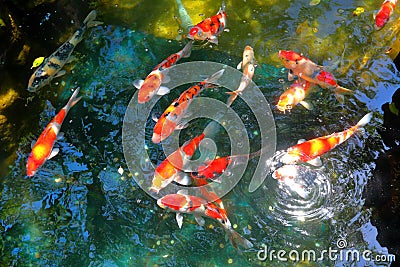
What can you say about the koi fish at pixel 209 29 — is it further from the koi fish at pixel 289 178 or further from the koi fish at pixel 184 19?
the koi fish at pixel 289 178

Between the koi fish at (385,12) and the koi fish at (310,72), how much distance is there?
1083 millimetres

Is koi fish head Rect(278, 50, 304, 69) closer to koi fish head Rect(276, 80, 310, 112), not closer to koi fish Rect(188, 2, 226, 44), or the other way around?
koi fish head Rect(276, 80, 310, 112)

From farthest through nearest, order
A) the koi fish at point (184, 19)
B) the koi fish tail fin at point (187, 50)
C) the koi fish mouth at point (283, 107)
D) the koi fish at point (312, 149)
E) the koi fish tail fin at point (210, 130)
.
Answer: the koi fish at point (184, 19) → the koi fish tail fin at point (187, 50) → the koi fish mouth at point (283, 107) → the koi fish tail fin at point (210, 130) → the koi fish at point (312, 149)

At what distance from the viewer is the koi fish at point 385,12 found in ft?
16.8

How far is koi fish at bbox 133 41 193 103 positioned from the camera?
4.73m

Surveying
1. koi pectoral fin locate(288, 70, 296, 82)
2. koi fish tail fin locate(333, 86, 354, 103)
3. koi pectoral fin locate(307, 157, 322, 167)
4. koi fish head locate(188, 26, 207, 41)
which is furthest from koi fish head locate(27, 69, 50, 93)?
koi fish tail fin locate(333, 86, 354, 103)

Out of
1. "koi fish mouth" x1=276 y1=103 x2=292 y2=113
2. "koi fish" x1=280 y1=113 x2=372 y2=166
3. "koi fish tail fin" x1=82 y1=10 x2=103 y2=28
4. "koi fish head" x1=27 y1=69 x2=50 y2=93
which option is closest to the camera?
"koi fish" x1=280 y1=113 x2=372 y2=166

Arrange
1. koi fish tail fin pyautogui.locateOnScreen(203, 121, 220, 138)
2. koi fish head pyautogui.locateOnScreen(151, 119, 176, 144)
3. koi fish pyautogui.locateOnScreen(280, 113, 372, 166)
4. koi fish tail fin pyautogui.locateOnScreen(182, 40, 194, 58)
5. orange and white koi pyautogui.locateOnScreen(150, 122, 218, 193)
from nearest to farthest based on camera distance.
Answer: orange and white koi pyautogui.locateOnScreen(150, 122, 218, 193)
koi fish pyautogui.locateOnScreen(280, 113, 372, 166)
koi fish head pyautogui.locateOnScreen(151, 119, 176, 144)
koi fish tail fin pyautogui.locateOnScreen(203, 121, 220, 138)
koi fish tail fin pyautogui.locateOnScreen(182, 40, 194, 58)

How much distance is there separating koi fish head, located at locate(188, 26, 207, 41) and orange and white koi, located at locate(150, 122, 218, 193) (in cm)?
137

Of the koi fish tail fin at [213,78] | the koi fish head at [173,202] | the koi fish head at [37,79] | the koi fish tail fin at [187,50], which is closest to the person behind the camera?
the koi fish head at [173,202]

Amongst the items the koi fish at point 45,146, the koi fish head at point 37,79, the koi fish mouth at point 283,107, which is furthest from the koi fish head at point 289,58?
the koi fish head at point 37,79

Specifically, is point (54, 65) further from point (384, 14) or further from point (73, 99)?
point (384, 14)

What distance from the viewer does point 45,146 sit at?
4402mm

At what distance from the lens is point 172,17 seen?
18.7 feet
